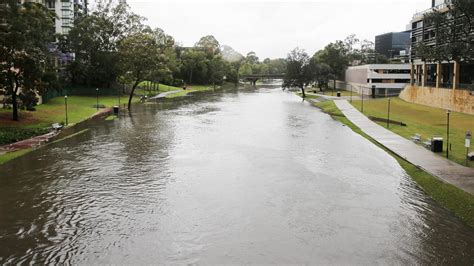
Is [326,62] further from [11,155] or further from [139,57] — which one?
[11,155]

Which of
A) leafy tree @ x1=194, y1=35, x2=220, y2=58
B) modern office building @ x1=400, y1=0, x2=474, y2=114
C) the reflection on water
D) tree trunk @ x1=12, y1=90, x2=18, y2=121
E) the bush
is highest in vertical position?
leafy tree @ x1=194, y1=35, x2=220, y2=58

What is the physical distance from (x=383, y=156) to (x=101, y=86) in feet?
231

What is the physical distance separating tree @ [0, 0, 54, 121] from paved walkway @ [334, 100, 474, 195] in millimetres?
30868

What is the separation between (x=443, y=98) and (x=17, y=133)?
173 feet

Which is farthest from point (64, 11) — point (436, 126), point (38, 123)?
point (436, 126)

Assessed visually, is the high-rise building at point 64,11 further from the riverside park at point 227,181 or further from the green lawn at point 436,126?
the green lawn at point 436,126

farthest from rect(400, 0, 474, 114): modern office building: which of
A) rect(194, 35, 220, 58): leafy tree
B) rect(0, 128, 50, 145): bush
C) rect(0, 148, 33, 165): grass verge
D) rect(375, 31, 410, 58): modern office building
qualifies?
rect(375, 31, 410, 58): modern office building

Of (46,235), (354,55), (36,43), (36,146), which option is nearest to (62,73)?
(36,43)

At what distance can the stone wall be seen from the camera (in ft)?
182

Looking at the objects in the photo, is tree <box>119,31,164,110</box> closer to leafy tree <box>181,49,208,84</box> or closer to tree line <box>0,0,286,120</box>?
tree line <box>0,0,286,120</box>

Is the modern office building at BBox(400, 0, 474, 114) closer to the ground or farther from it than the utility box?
farther from it

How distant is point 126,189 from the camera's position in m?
23.2

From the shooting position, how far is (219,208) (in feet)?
65.9

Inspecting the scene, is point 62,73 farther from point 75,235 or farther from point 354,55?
point 354,55
